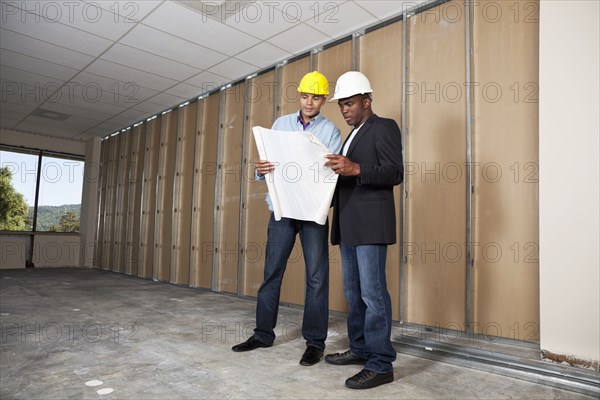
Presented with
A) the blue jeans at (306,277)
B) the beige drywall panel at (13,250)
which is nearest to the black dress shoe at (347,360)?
the blue jeans at (306,277)

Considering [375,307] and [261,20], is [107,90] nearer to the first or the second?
[261,20]

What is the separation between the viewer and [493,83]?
2.92 metres

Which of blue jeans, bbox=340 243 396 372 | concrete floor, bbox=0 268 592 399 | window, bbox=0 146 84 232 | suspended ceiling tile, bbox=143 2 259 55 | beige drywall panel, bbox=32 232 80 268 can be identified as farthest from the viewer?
beige drywall panel, bbox=32 232 80 268

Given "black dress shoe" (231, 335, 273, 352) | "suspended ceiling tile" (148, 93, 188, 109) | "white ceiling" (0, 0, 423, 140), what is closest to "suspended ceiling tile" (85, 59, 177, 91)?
"white ceiling" (0, 0, 423, 140)

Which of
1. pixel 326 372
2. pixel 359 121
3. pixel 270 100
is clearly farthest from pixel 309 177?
pixel 270 100

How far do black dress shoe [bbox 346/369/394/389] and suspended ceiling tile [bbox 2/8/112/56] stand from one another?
4176 millimetres

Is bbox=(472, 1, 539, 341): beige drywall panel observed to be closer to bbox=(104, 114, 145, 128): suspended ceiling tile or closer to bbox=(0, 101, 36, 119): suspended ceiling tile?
bbox=(104, 114, 145, 128): suspended ceiling tile

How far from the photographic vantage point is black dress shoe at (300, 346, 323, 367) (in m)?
2.05

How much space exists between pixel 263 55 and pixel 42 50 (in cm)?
248

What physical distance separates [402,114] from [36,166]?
25.9ft

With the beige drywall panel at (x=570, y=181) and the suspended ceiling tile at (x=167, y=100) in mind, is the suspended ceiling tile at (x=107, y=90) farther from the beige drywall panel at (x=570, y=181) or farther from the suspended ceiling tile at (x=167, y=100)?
the beige drywall panel at (x=570, y=181)

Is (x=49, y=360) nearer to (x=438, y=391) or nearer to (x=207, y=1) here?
(x=438, y=391)

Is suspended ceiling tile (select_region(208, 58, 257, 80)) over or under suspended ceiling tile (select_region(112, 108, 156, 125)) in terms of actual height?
over

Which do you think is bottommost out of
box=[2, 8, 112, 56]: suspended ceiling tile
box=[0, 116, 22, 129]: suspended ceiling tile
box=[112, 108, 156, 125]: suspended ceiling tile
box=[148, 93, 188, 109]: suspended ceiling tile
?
box=[0, 116, 22, 129]: suspended ceiling tile
